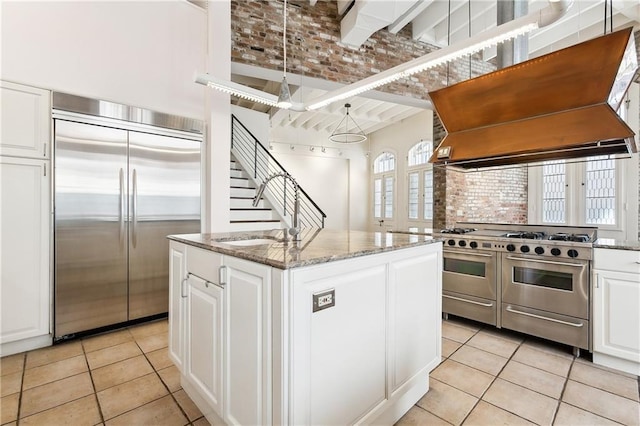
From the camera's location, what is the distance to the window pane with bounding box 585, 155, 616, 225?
15.8 feet

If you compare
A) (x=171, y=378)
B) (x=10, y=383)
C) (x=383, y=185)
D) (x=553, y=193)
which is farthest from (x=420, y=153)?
(x=10, y=383)

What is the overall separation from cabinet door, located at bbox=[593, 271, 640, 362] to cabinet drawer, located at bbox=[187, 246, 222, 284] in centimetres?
298

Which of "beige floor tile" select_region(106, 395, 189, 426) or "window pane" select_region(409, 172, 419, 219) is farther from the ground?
"window pane" select_region(409, 172, 419, 219)

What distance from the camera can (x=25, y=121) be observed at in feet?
8.66

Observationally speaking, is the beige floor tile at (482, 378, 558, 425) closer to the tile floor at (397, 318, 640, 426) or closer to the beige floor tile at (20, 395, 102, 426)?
the tile floor at (397, 318, 640, 426)

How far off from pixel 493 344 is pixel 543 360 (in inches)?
15.7

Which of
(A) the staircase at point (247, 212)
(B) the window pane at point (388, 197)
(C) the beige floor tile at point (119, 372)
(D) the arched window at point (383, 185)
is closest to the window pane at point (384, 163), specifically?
(D) the arched window at point (383, 185)

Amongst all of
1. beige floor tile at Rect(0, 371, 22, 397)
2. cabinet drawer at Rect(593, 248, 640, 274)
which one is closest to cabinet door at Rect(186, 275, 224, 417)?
beige floor tile at Rect(0, 371, 22, 397)

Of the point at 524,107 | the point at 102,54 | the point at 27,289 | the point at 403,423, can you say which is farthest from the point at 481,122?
the point at 27,289

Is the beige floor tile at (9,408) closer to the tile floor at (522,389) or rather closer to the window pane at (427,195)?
the tile floor at (522,389)

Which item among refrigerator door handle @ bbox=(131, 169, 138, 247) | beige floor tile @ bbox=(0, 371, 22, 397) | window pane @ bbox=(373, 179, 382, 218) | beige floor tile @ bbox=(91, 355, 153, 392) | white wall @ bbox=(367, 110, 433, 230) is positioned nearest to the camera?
beige floor tile @ bbox=(0, 371, 22, 397)

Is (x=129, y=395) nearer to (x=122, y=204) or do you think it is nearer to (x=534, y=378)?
(x=122, y=204)

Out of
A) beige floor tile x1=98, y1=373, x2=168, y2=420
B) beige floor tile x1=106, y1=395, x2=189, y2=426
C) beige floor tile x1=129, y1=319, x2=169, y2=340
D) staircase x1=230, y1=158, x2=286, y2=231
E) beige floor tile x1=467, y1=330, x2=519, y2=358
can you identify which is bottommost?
beige floor tile x1=467, y1=330, x2=519, y2=358

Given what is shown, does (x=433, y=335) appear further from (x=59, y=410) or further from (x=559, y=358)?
(x=59, y=410)
